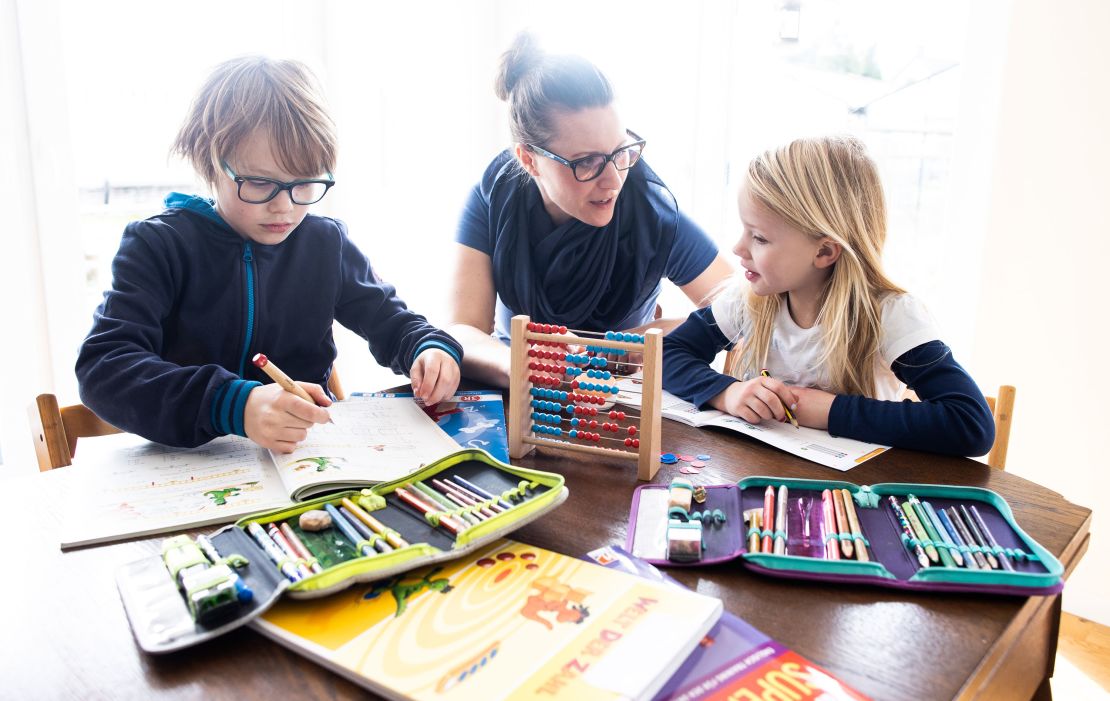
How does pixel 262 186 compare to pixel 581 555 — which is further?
pixel 262 186

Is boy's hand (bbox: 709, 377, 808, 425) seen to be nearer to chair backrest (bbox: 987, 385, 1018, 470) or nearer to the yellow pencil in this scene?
chair backrest (bbox: 987, 385, 1018, 470)

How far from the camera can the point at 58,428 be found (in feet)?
4.14

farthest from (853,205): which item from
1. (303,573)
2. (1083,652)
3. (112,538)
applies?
(1083,652)

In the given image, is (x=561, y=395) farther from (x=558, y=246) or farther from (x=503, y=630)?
(x=558, y=246)

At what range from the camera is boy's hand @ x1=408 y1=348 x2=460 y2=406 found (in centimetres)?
138

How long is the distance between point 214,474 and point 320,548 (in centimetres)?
33

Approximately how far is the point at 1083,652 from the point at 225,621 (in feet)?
7.55

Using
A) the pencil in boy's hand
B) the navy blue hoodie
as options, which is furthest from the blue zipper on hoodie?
the pencil in boy's hand

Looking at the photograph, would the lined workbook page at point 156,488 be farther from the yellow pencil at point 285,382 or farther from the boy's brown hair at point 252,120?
the boy's brown hair at point 252,120

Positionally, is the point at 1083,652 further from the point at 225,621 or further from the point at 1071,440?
the point at 225,621

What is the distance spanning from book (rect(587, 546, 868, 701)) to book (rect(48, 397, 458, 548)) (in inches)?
19.5

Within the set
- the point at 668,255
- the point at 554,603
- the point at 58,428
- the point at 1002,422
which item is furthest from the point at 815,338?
the point at 58,428

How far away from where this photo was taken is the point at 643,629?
713mm

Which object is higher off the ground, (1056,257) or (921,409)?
(1056,257)
